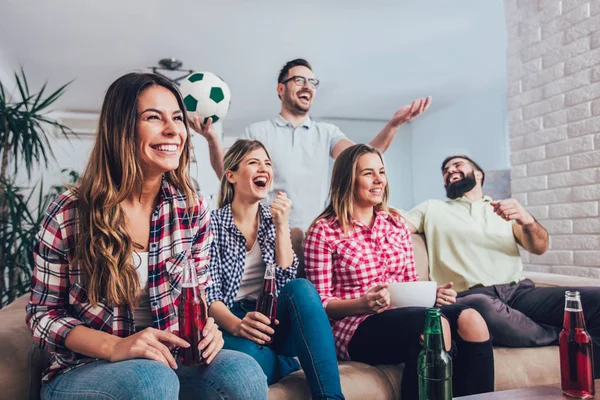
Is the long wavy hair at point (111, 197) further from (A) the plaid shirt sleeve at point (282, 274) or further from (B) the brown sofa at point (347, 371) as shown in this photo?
(A) the plaid shirt sleeve at point (282, 274)

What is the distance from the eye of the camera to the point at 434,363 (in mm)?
951

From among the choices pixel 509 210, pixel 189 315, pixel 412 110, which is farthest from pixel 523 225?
pixel 189 315

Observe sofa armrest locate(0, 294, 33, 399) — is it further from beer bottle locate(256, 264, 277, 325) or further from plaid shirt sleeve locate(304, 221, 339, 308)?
plaid shirt sleeve locate(304, 221, 339, 308)

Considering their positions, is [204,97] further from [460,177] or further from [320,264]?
[460,177]

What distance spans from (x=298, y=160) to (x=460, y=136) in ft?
17.6

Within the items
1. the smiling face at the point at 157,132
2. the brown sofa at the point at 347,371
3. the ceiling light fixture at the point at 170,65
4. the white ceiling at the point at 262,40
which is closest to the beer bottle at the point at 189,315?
the smiling face at the point at 157,132

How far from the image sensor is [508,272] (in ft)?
6.73

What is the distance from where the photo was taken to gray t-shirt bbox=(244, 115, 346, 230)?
8.04ft

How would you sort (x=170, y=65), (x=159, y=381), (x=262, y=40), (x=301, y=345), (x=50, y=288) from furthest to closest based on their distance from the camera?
(x=170, y=65) < (x=262, y=40) < (x=301, y=345) < (x=50, y=288) < (x=159, y=381)

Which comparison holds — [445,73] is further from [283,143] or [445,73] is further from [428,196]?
[283,143]

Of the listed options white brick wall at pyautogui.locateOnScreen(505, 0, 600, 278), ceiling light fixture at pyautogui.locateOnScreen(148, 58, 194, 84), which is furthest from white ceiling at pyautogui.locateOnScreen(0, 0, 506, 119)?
white brick wall at pyautogui.locateOnScreen(505, 0, 600, 278)

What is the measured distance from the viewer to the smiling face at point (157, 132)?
3.70ft

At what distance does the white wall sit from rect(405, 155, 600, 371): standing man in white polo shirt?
4.63 m

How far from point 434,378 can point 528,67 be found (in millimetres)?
2269
